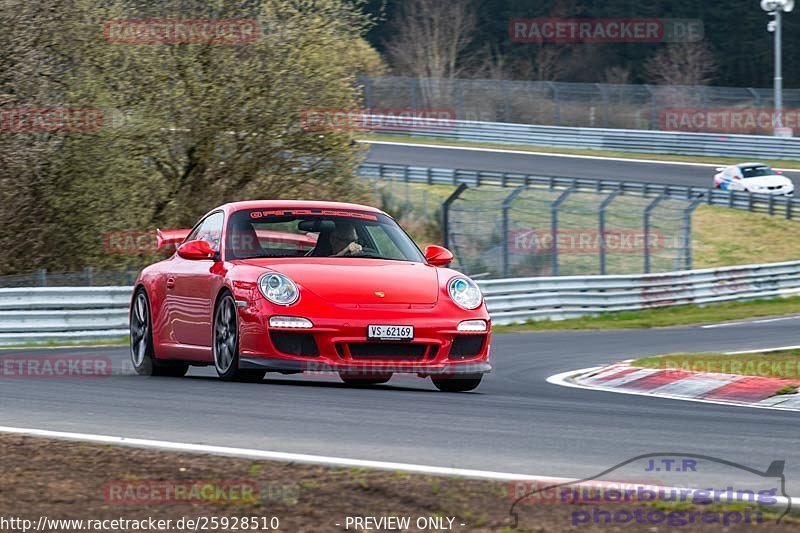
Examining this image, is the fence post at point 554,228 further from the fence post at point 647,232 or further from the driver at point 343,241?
the driver at point 343,241

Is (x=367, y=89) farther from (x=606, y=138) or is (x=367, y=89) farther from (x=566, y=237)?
(x=566, y=237)

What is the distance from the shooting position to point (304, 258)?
9914 mm

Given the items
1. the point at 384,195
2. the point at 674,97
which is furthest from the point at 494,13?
the point at 384,195

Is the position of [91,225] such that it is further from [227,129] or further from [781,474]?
[781,474]

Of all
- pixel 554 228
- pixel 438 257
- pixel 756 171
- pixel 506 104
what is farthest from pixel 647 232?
pixel 506 104

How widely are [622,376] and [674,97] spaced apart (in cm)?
4378

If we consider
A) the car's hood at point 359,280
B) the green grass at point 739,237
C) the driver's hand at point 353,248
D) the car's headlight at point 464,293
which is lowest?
the green grass at point 739,237

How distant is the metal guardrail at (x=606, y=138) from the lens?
52.1 metres

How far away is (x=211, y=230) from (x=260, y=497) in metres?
5.87

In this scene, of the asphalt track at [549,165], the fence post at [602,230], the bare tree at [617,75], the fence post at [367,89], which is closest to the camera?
the fence post at [602,230]

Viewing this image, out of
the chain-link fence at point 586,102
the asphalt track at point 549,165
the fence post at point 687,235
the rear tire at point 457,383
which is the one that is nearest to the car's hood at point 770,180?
the asphalt track at point 549,165

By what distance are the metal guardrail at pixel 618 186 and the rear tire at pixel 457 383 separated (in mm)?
28568

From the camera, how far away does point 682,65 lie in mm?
72625

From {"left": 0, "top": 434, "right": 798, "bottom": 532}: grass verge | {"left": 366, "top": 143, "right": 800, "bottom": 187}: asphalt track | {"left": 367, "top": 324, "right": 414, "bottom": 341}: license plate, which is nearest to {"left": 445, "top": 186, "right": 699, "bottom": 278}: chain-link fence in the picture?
{"left": 367, "top": 324, "right": 414, "bottom": 341}: license plate
